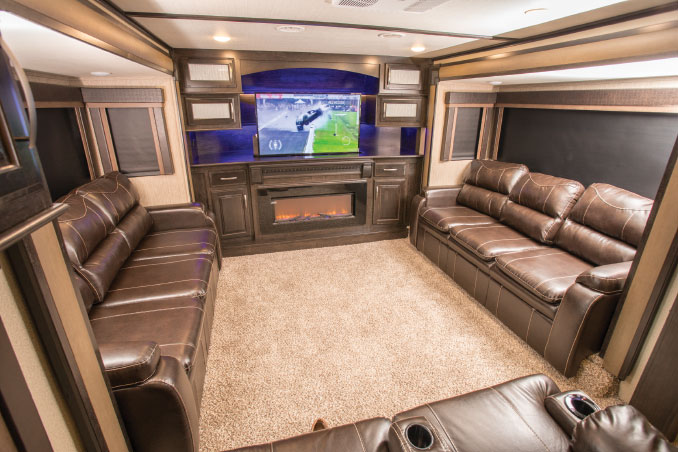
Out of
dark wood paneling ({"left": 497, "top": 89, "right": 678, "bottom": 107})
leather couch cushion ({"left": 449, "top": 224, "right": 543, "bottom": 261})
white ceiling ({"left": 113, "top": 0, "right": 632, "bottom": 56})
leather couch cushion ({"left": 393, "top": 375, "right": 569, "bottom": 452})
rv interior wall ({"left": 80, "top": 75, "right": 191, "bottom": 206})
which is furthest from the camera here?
rv interior wall ({"left": 80, "top": 75, "right": 191, "bottom": 206})

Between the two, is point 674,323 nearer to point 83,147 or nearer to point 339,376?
point 339,376

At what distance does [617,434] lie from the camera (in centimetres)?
109

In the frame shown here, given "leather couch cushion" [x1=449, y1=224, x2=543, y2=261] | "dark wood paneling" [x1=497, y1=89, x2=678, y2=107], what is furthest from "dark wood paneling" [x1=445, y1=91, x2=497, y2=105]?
"leather couch cushion" [x1=449, y1=224, x2=543, y2=261]

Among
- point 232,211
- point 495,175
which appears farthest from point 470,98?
point 232,211

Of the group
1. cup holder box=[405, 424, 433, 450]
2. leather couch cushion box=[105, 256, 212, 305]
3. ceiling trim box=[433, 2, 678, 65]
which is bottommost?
leather couch cushion box=[105, 256, 212, 305]

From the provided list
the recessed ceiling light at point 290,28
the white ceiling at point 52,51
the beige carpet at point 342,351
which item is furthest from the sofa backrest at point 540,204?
the white ceiling at point 52,51

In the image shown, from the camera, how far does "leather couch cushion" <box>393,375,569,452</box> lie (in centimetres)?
127

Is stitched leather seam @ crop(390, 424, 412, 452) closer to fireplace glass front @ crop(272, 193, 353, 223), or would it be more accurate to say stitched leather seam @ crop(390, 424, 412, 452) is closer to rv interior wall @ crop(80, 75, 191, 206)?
fireplace glass front @ crop(272, 193, 353, 223)

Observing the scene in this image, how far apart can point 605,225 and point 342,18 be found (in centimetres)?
232

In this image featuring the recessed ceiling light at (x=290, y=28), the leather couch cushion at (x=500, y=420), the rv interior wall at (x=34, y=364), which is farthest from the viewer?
the recessed ceiling light at (x=290, y=28)

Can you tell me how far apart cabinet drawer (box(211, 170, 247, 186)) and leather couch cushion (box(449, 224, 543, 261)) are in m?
2.22

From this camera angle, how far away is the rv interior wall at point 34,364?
0.72 meters

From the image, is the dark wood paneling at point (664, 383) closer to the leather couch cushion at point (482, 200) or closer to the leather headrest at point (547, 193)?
the leather headrest at point (547, 193)

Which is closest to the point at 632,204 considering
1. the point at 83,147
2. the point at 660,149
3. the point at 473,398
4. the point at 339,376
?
the point at 660,149
